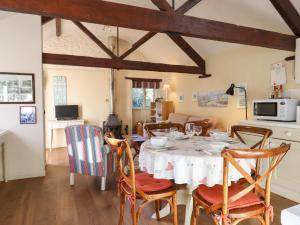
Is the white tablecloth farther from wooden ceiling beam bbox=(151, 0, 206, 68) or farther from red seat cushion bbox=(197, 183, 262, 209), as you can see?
wooden ceiling beam bbox=(151, 0, 206, 68)

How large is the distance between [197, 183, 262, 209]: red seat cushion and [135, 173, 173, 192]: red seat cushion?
0.29m

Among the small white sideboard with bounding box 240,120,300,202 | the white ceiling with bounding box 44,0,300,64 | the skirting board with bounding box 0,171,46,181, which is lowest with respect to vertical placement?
the skirting board with bounding box 0,171,46,181

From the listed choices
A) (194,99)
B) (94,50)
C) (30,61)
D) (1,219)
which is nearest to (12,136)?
(30,61)

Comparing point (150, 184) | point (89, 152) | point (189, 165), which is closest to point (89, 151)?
point (89, 152)

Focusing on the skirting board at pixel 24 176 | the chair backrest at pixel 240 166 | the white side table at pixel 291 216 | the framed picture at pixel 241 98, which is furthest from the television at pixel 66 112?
the white side table at pixel 291 216

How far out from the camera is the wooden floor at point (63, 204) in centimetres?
226

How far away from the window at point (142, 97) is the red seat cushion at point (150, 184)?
566 centimetres

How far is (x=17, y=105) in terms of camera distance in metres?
3.48

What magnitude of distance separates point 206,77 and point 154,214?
3.81m

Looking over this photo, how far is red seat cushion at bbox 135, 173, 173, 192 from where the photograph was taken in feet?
5.95

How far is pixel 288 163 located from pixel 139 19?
2.52 metres

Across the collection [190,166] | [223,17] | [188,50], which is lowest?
[190,166]

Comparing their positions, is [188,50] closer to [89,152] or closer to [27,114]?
[89,152]

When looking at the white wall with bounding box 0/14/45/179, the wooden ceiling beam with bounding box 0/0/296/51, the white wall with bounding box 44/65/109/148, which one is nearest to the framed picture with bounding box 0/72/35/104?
the white wall with bounding box 0/14/45/179
